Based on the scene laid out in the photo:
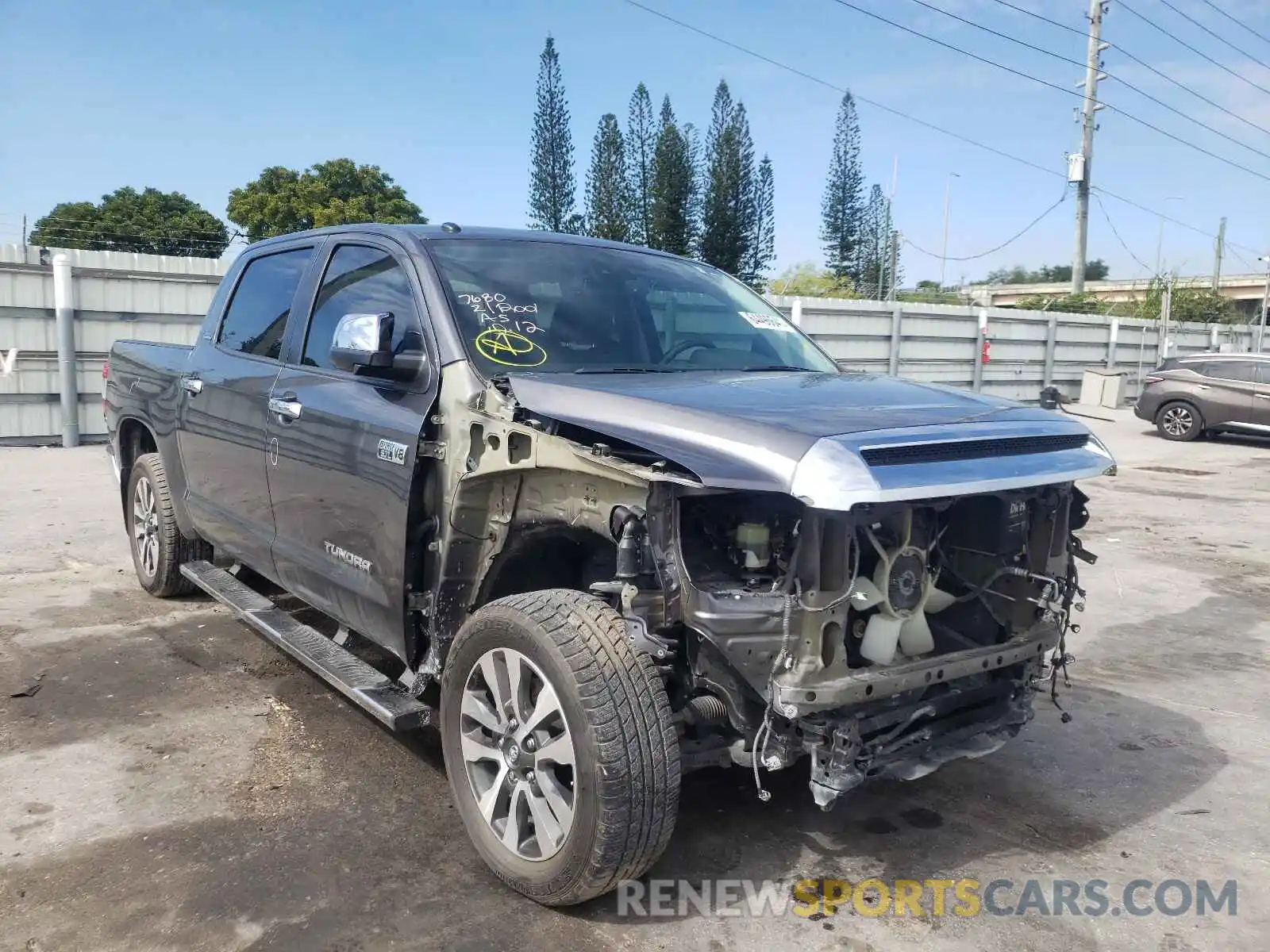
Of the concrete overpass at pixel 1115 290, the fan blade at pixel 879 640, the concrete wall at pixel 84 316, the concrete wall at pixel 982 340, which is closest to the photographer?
the fan blade at pixel 879 640

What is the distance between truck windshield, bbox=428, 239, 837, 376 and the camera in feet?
11.3

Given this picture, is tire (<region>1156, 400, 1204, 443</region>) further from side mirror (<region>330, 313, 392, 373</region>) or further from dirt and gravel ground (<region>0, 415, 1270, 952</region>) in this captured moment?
side mirror (<region>330, 313, 392, 373</region>)

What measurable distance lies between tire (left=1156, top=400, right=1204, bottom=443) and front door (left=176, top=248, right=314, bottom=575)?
52.4 feet

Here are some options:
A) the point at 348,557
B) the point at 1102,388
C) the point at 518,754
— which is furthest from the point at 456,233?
the point at 1102,388

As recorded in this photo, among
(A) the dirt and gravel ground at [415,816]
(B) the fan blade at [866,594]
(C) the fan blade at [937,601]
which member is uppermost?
(B) the fan blade at [866,594]

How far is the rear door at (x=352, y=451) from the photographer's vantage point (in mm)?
3332

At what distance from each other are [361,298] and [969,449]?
7.83 ft

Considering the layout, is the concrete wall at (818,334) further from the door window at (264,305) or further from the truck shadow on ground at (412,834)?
the truck shadow on ground at (412,834)

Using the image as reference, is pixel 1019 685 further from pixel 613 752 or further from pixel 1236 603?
pixel 1236 603

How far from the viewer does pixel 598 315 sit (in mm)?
3748

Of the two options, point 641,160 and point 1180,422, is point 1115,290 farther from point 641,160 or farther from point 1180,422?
point 1180,422

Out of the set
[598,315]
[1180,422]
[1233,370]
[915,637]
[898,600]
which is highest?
[598,315]

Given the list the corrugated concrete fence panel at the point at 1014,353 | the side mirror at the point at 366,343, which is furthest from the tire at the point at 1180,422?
the side mirror at the point at 366,343

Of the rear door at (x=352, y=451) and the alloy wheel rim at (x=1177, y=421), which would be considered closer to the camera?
the rear door at (x=352, y=451)
